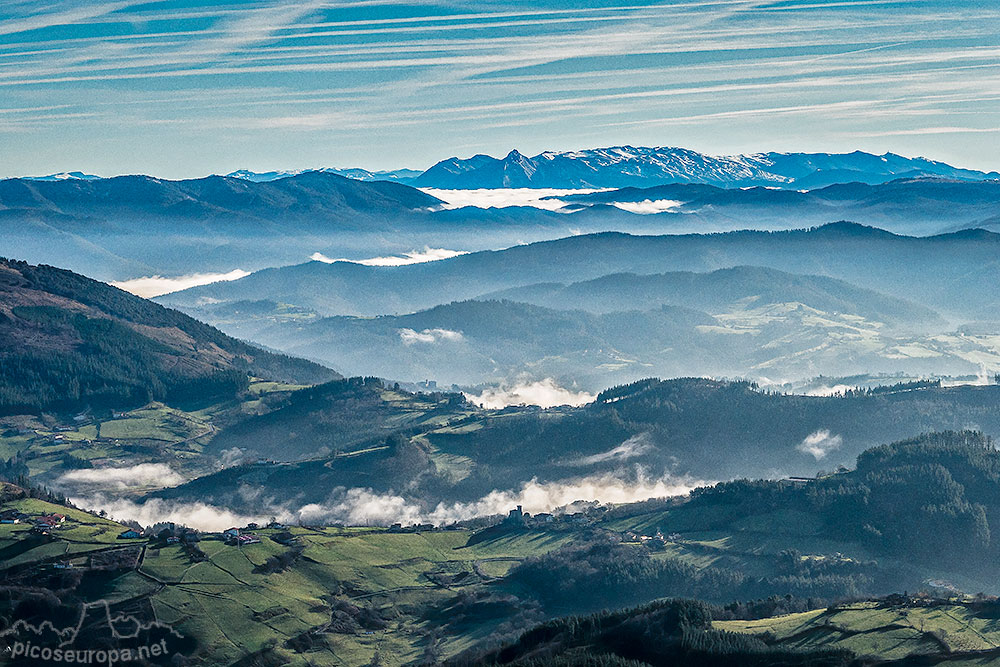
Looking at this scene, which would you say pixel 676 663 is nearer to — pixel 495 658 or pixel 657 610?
pixel 657 610

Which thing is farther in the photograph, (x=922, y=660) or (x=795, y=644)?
(x=795, y=644)

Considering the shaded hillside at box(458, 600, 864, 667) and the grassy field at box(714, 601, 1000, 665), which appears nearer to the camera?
the shaded hillside at box(458, 600, 864, 667)

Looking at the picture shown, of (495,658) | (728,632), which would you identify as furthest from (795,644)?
(495,658)

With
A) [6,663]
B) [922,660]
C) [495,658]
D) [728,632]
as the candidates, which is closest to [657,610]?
[728,632]

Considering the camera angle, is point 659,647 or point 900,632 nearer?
point 659,647

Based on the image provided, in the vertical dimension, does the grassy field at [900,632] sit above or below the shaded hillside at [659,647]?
below

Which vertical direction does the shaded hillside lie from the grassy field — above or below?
above

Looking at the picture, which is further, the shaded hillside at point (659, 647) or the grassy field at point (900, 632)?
the grassy field at point (900, 632)

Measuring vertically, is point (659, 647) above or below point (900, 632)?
above

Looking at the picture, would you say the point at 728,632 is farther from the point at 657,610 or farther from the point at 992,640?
the point at 992,640
